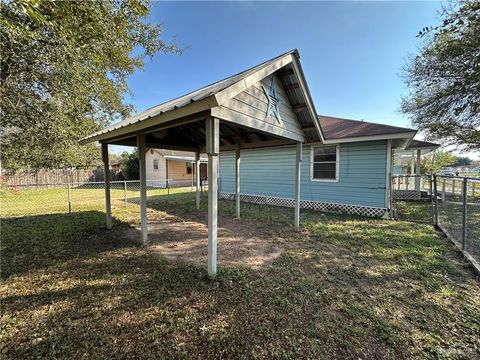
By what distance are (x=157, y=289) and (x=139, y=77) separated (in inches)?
356

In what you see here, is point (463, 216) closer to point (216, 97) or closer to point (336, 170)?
point (336, 170)

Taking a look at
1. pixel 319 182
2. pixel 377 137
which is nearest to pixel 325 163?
pixel 319 182

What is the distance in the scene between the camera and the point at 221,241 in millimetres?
5133

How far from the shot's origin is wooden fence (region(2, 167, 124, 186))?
1606 centimetres

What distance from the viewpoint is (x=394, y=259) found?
4.12 meters

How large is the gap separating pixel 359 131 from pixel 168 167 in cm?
1807

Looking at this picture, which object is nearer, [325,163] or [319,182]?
[325,163]

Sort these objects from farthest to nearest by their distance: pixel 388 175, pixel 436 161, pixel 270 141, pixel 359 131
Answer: pixel 436 161 → pixel 359 131 → pixel 388 175 → pixel 270 141

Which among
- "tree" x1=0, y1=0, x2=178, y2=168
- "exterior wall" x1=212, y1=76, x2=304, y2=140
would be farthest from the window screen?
"tree" x1=0, y1=0, x2=178, y2=168

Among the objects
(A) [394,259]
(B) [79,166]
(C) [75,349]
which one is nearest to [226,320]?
(C) [75,349]

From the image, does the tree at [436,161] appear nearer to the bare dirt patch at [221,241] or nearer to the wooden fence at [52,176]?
the bare dirt patch at [221,241]

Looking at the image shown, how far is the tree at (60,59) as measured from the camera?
4.22 metres

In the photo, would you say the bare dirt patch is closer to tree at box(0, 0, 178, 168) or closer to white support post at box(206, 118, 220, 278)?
white support post at box(206, 118, 220, 278)

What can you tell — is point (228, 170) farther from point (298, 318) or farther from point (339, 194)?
point (298, 318)
